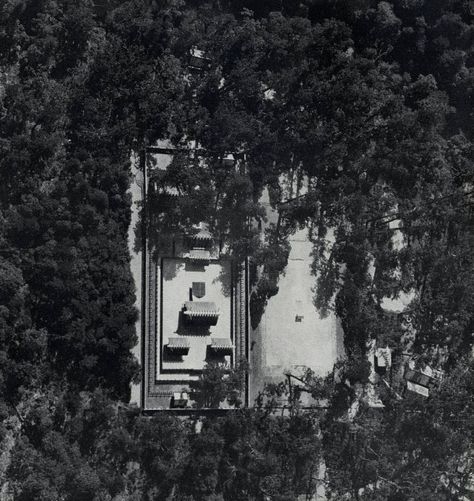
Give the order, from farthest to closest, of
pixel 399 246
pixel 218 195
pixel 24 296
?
pixel 399 246
pixel 218 195
pixel 24 296

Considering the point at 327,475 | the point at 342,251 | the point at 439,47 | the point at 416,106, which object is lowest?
the point at 327,475

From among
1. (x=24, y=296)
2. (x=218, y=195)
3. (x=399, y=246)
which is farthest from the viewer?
(x=399, y=246)

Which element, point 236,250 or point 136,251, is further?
point 236,250

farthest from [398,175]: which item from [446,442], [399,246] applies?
[446,442]

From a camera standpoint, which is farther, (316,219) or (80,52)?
(316,219)

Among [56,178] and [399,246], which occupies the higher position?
[56,178]

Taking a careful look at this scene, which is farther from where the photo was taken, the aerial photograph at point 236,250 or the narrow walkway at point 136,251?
the narrow walkway at point 136,251

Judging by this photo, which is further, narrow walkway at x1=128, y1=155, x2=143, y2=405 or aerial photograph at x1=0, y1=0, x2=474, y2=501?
narrow walkway at x1=128, y1=155, x2=143, y2=405

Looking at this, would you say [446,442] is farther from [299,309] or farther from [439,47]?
[439,47]
